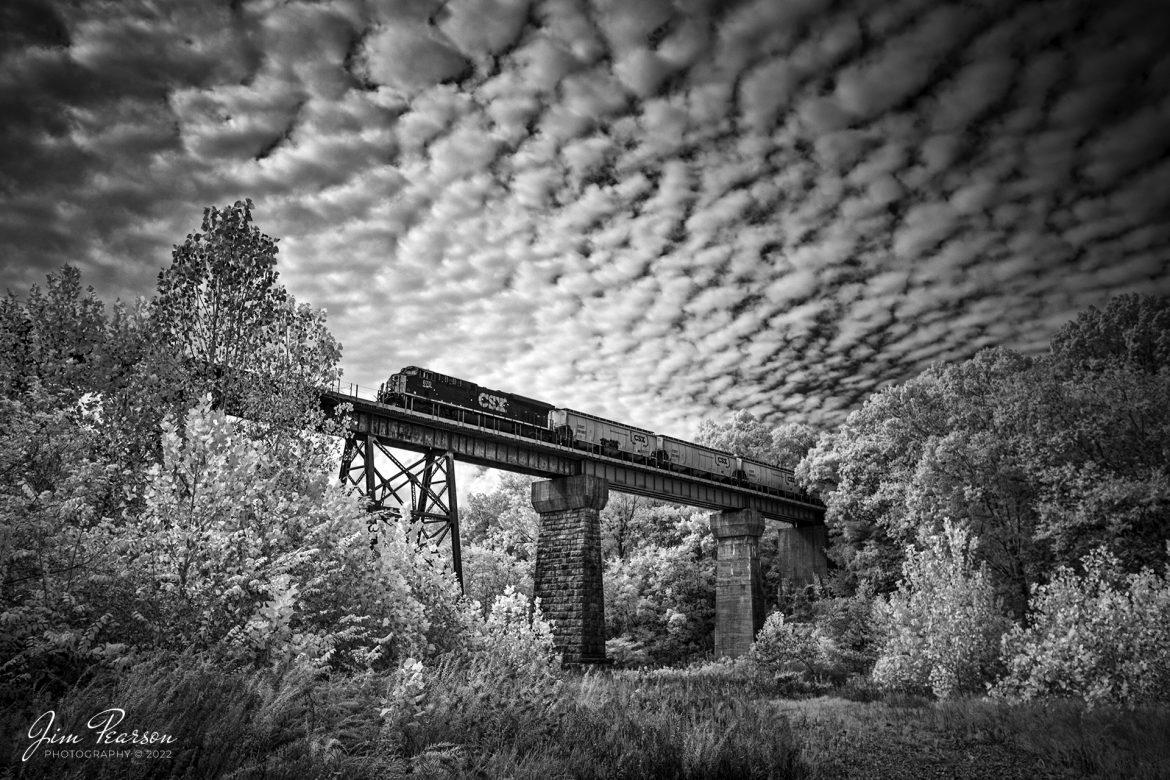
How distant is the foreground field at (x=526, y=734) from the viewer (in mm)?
5125

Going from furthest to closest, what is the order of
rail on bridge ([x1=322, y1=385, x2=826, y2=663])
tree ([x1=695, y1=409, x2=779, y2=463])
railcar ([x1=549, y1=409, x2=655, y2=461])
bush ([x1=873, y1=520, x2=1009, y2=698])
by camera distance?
tree ([x1=695, y1=409, x2=779, y2=463]) → railcar ([x1=549, y1=409, x2=655, y2=461]) → rail on bridge ([x1=322, y1=385, x2=826, y2=663]) → bush ([x1=873, y1=520, x2=1009, y2=698])

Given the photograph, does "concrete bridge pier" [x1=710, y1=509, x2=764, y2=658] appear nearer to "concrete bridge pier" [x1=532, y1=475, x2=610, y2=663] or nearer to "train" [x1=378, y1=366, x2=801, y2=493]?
"train" [x1=378, y1=366, x2=801, y2=493]

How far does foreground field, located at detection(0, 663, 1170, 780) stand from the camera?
5.12 metres

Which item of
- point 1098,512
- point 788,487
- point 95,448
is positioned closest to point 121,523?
point 95,448

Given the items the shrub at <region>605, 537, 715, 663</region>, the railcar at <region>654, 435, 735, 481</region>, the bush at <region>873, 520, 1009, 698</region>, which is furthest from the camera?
the shrub at <region>605, 537, 715, 663</region>

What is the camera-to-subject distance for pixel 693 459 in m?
37.4

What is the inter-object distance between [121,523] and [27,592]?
310 cm

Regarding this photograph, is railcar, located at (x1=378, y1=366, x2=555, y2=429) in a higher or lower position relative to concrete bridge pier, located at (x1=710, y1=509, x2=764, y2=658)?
higher

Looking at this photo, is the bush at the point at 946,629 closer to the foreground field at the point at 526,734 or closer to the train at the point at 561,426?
the foreground field at the point at 526,734

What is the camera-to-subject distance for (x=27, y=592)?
642cm

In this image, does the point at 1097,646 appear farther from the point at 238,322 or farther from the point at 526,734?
the point at 238,322

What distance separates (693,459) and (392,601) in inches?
1182

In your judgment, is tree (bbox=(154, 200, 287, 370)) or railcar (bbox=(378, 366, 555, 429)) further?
railcar (bbox=(378, 366, 555, 429))

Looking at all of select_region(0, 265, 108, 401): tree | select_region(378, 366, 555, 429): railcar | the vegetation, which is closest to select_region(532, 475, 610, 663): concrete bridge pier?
select_region(378, 366, 555, 429): railcar
